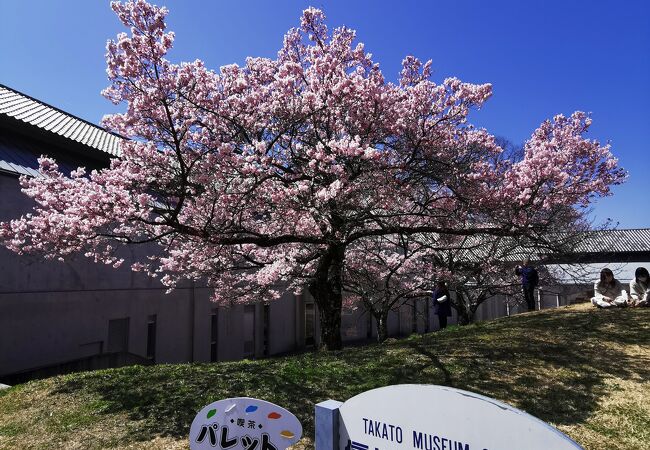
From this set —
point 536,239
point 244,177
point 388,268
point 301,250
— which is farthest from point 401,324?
point 244,177

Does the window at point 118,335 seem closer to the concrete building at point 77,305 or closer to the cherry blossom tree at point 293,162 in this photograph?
the concrete building at point 77,305

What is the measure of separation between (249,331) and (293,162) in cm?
1159

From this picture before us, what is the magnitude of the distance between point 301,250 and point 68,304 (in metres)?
6.24

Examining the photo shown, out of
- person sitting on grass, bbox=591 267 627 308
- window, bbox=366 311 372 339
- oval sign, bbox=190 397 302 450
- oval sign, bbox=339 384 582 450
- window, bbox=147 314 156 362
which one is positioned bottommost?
window, bbox=366 311 372 339

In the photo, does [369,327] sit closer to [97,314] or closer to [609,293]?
[97,314]

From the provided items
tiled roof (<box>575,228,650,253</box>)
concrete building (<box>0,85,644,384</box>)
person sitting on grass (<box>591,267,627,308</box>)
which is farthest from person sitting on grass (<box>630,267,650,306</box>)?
tiled roof (<box>575,228,650,253</box>)

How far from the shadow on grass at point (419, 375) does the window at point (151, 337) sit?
6361 millimetres

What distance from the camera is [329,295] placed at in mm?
10852

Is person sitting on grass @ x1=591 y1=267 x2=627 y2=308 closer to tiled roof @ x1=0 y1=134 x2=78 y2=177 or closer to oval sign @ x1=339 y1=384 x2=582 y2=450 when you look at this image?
oval sign @ x1=339 y1=384 x2=582 y2=450

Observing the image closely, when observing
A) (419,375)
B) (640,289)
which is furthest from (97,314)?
(640,289)

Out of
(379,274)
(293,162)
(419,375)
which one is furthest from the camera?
(379,274)

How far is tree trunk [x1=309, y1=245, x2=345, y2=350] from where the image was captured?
1077cm

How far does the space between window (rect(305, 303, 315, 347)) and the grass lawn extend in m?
14.1

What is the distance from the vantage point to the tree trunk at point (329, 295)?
10773 millimetres
